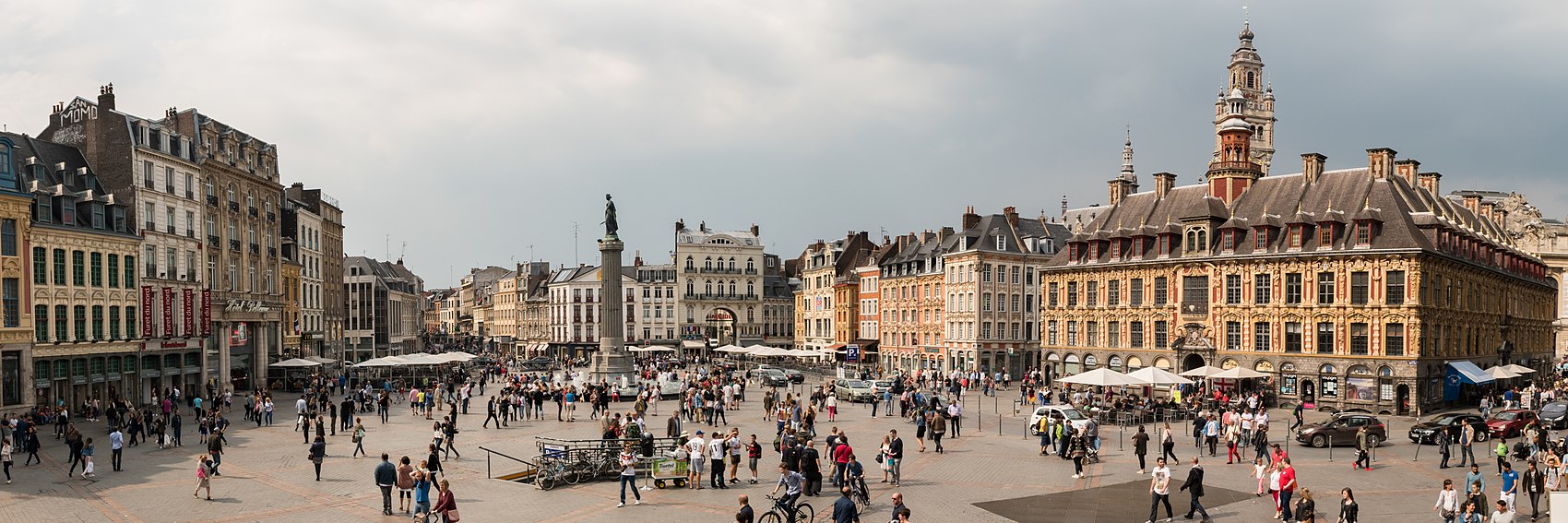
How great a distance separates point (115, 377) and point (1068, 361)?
155 feet

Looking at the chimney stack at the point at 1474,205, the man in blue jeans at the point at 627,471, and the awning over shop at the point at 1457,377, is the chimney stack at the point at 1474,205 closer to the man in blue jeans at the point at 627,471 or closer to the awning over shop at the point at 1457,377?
the awning over shop at the point at 1457,377

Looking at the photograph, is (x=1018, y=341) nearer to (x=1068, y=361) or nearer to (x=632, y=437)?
(x=1068, y=361)

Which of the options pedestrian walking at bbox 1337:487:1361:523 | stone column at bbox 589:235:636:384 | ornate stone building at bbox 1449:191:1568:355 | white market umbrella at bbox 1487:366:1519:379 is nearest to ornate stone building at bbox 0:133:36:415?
stone column at bbox 589:235:636:384

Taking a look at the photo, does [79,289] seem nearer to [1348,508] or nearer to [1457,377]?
[1348,508]

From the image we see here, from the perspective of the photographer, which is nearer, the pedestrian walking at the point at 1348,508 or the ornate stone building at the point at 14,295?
the pedestrian walking at the point at 1348,508

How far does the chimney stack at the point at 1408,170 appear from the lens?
54688mm

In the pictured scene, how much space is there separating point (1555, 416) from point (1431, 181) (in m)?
19.1

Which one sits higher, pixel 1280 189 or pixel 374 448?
pixel 1280 189

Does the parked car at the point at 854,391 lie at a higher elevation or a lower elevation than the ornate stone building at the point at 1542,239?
lower

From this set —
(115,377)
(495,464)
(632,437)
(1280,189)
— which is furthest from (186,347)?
(1280,189)

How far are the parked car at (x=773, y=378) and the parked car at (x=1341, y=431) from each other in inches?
1282

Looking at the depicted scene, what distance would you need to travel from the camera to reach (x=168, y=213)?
179ft

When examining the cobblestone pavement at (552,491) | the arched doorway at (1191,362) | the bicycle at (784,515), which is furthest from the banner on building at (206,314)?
the arched doorway at (1191,362)

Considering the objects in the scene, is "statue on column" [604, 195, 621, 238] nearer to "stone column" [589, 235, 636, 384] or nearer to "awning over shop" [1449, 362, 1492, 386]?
"stone column" [589, 235, 636, 384]
